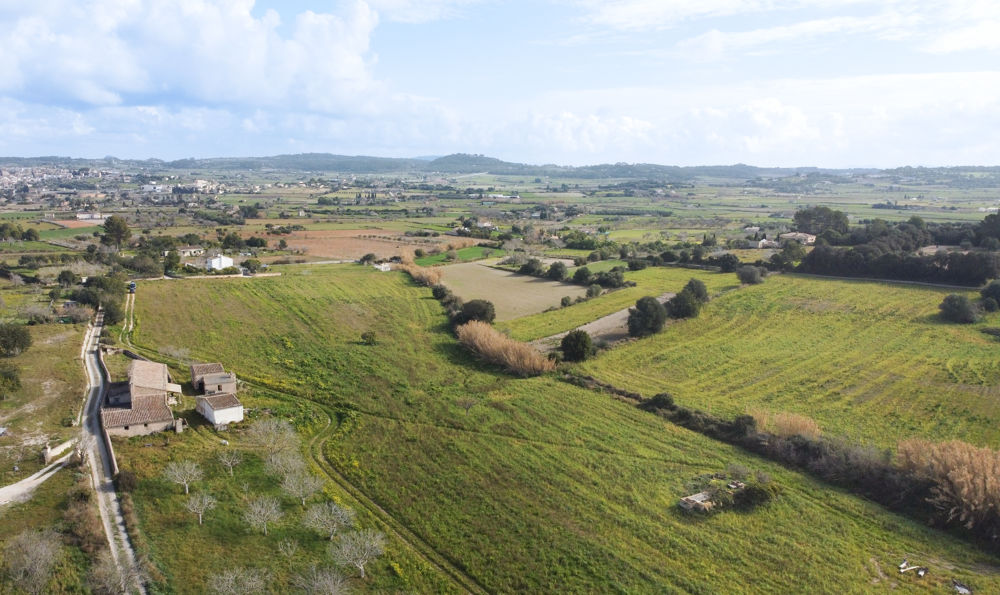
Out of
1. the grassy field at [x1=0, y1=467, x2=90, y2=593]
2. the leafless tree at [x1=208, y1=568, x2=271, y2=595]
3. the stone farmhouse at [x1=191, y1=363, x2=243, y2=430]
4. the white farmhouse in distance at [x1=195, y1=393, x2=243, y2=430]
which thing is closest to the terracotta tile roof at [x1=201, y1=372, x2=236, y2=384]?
the stone farmhouse at [x1=191, y1=363, x2=243, y2=430]

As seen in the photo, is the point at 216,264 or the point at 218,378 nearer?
the point at 218,378

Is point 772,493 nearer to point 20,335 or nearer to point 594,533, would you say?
point 594,533

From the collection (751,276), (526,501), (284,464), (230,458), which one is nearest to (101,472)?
(230,458)

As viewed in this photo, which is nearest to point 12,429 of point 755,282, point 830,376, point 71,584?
point 71,584

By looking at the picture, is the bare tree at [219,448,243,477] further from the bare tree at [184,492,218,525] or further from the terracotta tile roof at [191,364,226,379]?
the terracotta tile roof at [191,364,226,379]

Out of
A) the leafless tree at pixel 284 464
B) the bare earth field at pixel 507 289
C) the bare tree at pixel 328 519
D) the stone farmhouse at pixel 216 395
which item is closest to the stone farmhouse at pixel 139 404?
the stone farmhouse at pixel 216 395

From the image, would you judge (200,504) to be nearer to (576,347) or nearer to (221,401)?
(221,401)
